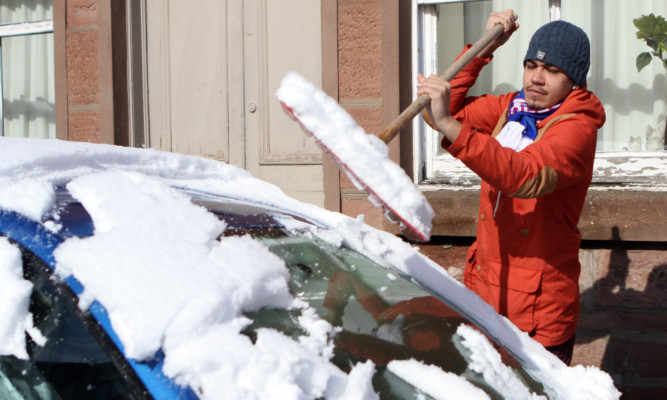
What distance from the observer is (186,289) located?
1204 mm

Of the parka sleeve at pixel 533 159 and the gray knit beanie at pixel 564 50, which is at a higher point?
the gray knit beanie at pixel 564 50

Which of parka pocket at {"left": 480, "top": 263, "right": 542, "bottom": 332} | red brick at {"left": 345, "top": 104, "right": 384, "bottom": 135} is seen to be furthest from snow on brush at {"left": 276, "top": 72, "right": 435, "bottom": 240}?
red brick at {"left": 345, "top": 104, "right": 384, "bottom": 135}

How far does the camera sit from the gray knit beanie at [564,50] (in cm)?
227

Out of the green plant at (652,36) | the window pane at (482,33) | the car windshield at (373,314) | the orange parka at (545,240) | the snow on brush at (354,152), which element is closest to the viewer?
the car windshield at (373,314)

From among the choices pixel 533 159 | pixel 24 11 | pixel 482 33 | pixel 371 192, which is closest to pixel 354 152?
pixel 371 192

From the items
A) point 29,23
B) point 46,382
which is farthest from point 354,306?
point 29,23

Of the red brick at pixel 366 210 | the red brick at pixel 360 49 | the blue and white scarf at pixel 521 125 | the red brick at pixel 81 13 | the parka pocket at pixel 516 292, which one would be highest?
the red brick at pixel 81 13

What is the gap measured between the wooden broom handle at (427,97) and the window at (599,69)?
216 centimetres

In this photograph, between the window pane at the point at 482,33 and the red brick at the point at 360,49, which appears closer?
the red brick at the point at 360,49

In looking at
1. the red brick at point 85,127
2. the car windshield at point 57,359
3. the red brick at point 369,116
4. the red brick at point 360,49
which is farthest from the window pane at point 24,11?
the car windshield at point 57,359

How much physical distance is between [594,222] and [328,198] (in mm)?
1723

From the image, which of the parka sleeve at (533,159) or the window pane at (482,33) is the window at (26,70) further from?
the parka sleeve at (533,159)

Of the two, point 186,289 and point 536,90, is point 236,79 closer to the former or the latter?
point 536,90

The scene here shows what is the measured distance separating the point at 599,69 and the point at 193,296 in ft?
13.0
